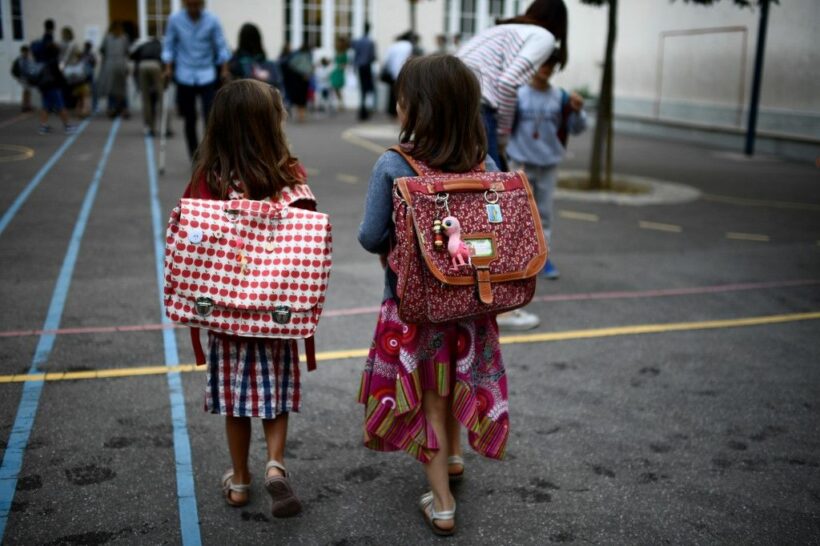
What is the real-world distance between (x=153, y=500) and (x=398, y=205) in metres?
1.47

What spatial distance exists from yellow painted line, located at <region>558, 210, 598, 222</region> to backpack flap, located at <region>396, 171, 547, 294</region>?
243 inches

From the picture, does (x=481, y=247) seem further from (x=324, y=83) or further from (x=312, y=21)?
(x=312, y=21)

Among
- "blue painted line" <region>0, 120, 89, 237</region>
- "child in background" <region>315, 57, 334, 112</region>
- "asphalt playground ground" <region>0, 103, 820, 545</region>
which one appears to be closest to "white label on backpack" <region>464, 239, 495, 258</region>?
"asphalt playground ground" <region>0, 103, 820, 545</region>

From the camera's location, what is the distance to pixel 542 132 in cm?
622

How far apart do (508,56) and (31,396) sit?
10.7ft

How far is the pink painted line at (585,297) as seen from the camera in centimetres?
500

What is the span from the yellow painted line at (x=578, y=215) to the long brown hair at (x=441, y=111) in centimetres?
624

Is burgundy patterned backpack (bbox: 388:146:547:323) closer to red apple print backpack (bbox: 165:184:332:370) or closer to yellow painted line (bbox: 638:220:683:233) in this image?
red apple print backpack (bbox: 165:184:332:370)

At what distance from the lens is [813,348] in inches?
202

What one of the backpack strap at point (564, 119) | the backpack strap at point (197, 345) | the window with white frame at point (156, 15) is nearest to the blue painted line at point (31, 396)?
the backpack strap at point (197, 345)

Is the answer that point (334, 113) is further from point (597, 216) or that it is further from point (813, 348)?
point (813, 348)

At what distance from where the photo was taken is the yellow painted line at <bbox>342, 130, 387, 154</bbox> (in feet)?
47.4

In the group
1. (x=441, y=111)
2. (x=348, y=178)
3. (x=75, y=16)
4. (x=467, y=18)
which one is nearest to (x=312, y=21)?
(x=467, y=18)

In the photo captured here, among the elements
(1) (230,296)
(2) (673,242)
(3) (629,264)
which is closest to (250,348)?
(1) (230,296)
